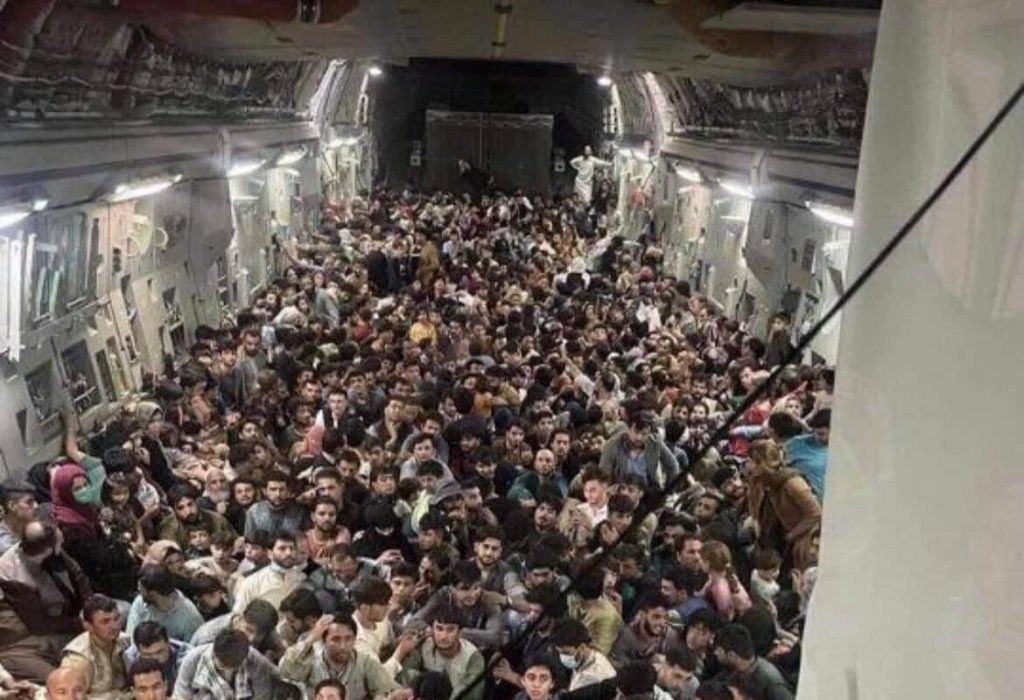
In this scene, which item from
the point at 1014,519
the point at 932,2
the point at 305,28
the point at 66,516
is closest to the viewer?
the point at 1014,519

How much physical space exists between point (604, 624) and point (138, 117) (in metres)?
6.87

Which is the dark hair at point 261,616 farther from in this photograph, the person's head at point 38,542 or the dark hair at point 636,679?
the dark hair at point 636,679

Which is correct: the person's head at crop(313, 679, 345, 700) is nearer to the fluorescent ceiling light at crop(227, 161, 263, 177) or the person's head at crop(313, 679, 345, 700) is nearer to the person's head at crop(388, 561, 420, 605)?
the person's head at crop(388, 561, 420, 605)

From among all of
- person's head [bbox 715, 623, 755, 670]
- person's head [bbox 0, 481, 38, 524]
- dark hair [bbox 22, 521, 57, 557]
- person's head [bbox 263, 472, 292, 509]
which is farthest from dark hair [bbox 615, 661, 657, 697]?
person's head [bbox 0, 481, 38, 524]

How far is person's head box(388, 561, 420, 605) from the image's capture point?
4.95 m

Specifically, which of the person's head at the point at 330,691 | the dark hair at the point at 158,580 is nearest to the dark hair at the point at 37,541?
the dark hair at the point at 158,580

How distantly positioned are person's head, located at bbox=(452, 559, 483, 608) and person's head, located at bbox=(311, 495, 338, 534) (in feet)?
2.77

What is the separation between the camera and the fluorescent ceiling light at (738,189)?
12.2 metres

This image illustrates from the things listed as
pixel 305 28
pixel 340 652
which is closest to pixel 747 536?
pixel 340 652

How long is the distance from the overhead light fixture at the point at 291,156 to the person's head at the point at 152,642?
1286cm

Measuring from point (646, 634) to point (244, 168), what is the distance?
1033cm

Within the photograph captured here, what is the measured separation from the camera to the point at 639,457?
667 centimetres

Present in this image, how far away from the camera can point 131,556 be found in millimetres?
5637

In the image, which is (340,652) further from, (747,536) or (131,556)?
(747,536)
